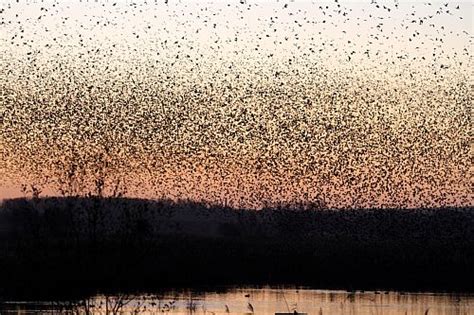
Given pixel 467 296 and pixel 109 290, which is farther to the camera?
pixel 467 296

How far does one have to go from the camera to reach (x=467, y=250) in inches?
2165

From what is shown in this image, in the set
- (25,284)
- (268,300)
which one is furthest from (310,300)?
(25,284)

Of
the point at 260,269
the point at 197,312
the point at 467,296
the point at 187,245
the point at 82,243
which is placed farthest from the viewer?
the point at 187,245

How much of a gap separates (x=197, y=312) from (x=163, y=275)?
12632 mm

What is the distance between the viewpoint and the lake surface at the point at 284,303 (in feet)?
116

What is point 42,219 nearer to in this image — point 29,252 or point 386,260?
point 29,252

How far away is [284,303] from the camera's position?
39281 mm

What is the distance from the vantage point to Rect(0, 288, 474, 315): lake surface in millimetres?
35438

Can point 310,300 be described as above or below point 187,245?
below

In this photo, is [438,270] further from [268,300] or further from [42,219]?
[42,219]

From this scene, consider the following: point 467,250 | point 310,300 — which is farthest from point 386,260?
point 310,300

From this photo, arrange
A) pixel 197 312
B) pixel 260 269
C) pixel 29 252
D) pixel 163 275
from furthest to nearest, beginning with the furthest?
pixel 260 269
pixel 163 275
pixel 197 312
pixel 29 252

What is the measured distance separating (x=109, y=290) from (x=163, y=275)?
80.7 feet

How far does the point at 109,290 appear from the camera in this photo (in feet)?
76.4
